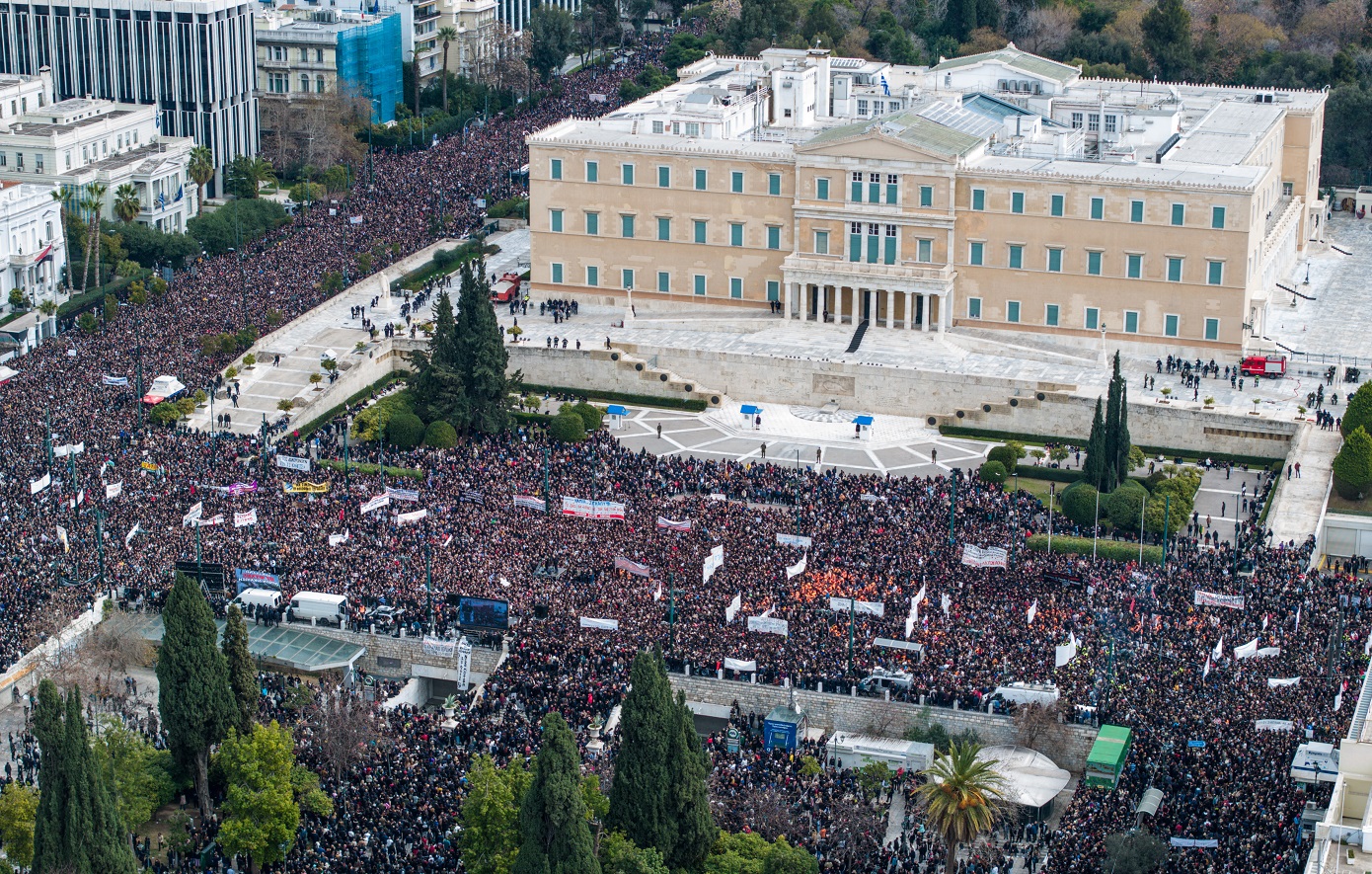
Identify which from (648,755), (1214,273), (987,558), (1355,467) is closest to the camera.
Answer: (648,755)

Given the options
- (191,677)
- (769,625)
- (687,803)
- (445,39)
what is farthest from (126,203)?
(687,803)

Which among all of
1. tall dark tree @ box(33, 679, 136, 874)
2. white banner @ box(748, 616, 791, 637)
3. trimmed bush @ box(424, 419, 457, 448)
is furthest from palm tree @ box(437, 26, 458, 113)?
tall dark tree @ box(33, 679, 136, 874)

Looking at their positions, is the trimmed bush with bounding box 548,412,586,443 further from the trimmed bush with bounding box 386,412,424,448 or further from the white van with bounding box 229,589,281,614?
the white van with bounding box 229,589,281,614

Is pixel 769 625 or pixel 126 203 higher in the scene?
pixel 126 203

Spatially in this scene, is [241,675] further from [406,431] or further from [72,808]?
[406,431]

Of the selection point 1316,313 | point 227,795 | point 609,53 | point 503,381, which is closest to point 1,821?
point 227,795

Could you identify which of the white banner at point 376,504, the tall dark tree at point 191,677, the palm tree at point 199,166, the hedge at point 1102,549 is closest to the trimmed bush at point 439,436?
the white banner at point 376,504

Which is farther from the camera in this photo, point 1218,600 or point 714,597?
point 714,597

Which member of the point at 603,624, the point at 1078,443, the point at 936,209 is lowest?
the point at 603,624
